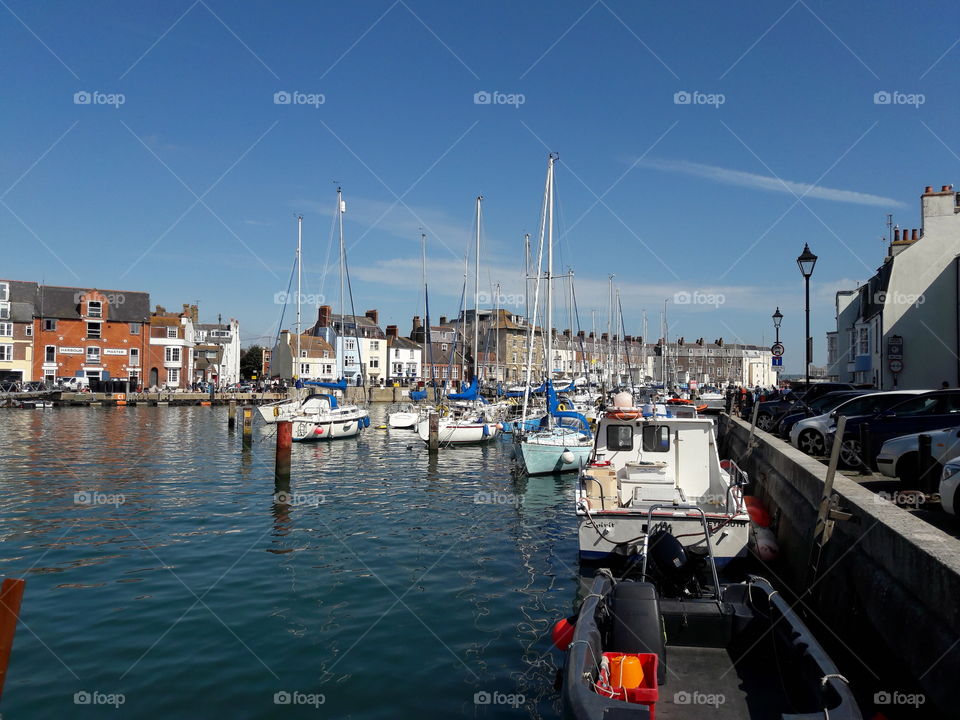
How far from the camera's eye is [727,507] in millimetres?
13281

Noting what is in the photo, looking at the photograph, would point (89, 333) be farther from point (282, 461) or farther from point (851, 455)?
point (851, 455)

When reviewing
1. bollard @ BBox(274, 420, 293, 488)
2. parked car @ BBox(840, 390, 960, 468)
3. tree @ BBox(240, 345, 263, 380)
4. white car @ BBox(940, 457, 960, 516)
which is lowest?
bollard @ BBox(274, 420, 293, 488)

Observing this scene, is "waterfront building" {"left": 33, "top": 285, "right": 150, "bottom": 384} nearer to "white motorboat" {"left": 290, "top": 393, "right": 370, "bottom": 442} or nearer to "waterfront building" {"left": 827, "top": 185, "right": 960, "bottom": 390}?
"white motorboat" {"left": 290, "top": 393, "right": 370, "bottom": 442}

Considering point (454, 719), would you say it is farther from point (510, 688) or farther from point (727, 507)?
point (727, 507)

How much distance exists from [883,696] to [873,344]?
126 feet

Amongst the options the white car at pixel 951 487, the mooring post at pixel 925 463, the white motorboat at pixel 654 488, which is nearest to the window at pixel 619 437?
the white motorboat at pixel 654 488

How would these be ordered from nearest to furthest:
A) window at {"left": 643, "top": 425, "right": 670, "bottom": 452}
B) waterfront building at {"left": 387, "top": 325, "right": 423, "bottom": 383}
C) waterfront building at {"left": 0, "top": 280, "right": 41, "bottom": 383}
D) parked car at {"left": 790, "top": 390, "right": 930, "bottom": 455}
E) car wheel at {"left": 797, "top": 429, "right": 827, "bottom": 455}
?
window at {"left": 643, "top": 425, "right": 670, "bottom": 452} < parked car at {"left": 790, "top": 390, "right": 930, "bottom": 455} < car wheel at {"left": 797, "top": 429, "right": 827, "bottom": 455} < waterfront building at {"left": 0, "top": 280, "right": 41, "bottom": 383} < waterfront building at {"left": 387, "top": 325, "right": 423, "bottom": 383}

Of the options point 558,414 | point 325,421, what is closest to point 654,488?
point 558,414

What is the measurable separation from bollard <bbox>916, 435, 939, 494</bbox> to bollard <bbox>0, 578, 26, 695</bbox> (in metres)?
13.8

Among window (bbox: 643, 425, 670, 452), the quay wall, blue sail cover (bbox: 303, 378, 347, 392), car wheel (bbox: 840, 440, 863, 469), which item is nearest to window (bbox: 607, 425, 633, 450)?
window (bbox: 643, 425, 670, 452)

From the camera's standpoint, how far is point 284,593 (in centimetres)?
1235

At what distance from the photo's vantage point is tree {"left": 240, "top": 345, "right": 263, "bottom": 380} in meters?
132

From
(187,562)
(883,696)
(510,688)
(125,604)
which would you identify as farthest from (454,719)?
(187,562)

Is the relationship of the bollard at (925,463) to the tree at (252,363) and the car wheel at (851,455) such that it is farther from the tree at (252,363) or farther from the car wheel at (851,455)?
the tree at (252,363)
